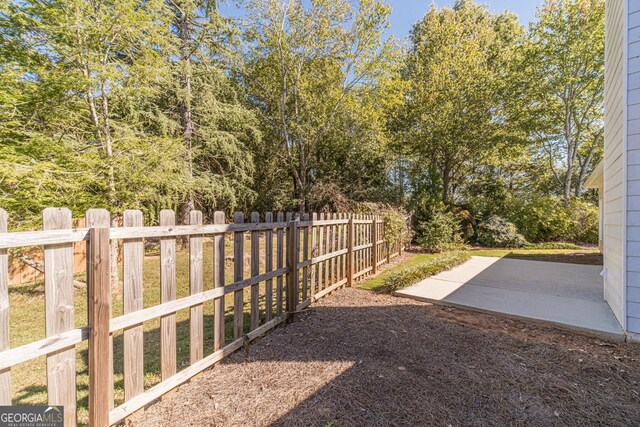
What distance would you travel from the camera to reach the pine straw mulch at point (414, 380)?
6.36 feet

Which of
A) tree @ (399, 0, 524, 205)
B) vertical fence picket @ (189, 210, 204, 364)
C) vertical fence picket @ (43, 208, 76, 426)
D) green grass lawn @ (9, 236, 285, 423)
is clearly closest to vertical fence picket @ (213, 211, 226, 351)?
vertical fence picket @ (189, 210, 204, 364)

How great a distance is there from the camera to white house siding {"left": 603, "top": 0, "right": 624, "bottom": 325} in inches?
131

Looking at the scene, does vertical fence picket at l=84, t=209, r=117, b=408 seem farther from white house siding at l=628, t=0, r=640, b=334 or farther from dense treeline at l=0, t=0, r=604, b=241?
white house siding at l=628, t=0, r=640, b=334

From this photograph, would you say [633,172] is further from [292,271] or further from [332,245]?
[292,271]

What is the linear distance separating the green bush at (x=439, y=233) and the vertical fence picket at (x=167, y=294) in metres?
9.13

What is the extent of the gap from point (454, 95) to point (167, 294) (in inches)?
577

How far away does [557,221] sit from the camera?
1189 centimetres

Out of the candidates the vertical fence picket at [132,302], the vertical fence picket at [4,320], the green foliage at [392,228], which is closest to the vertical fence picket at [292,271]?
the vertical fence picket at [132,302]

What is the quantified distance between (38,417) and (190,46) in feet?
31.4

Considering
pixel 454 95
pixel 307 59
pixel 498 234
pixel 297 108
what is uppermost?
A: pixel 307 59

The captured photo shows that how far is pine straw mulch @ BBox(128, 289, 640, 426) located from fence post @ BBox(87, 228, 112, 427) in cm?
36

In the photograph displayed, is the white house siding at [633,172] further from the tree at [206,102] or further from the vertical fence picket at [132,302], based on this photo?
the tree at [206,102]

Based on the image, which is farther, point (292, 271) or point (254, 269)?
point (292, 271)

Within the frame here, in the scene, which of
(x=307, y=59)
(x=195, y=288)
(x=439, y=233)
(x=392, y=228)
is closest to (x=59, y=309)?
(x=195, y=288)
